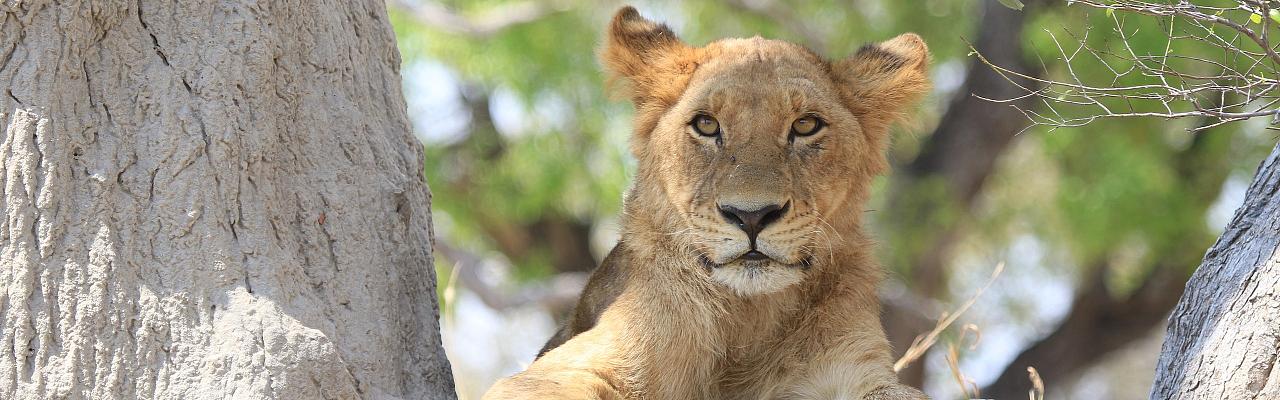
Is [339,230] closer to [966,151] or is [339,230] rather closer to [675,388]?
[675,388]

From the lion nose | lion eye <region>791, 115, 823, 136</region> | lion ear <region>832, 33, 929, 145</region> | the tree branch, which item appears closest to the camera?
the lion nose

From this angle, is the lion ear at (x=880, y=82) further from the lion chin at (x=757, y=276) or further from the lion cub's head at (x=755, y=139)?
the lion chin at (x=757, y=276)

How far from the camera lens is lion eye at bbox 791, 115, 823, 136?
3.95m

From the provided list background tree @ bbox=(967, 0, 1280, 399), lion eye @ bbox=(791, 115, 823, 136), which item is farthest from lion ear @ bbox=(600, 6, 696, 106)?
background tree @ bbox=(967, 0, 1280, 399)

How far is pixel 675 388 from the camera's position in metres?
3.89

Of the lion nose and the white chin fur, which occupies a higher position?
the lion nose

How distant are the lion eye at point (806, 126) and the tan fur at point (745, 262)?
0.08 ft

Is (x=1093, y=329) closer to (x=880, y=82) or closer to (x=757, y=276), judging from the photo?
(x=880, y=82)

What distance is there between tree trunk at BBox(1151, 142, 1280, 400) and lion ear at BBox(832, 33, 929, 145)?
104 centimetres

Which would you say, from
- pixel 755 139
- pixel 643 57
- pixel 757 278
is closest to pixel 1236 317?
pixel 757 278

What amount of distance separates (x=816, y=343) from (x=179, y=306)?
171 cm

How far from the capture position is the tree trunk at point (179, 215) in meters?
3.11

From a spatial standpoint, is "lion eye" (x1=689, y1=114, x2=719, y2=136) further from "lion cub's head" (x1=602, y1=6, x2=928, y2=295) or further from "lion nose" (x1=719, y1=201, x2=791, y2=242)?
"lion nose" (x1=719, y1=201, x2=791, y2=242)

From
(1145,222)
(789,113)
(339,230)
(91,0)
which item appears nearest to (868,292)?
(789,113)
